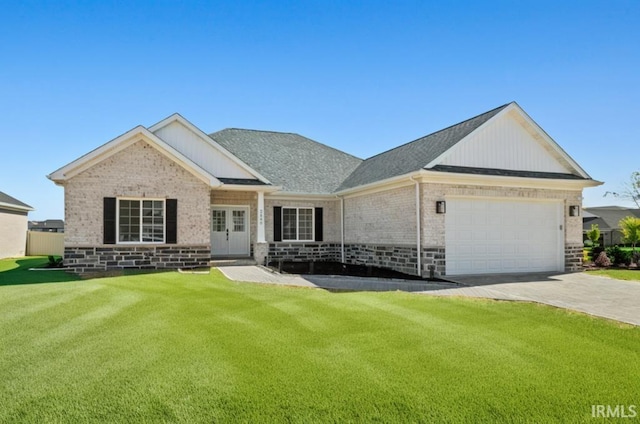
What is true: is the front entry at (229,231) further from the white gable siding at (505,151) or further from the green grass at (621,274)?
the green grass at (621,274)

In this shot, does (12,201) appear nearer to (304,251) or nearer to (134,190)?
(134,190)

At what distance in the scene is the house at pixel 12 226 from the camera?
22.8m

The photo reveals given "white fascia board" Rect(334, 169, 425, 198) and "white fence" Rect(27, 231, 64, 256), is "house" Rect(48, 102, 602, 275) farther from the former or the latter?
"white fence" Rect(27, 231, 64, 256)

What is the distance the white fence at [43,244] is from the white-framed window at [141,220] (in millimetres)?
14999

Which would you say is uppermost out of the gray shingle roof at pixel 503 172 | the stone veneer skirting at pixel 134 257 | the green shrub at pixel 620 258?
the gray shingle roof at pixel 503 172

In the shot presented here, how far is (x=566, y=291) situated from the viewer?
10547 millimetres

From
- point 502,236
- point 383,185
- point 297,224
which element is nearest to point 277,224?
point 297,224

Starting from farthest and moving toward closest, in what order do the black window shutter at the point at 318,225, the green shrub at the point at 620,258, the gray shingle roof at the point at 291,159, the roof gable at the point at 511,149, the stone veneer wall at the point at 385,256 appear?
the gray shingle roof at the point at 291,159 → the black window shutter at the point at 318,225 → the green shrub at the point at 620,258 → the roof gable at the point at 511,149 → the stone veneer wall at the point at 385,256

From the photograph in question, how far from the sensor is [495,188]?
1390 centimetres

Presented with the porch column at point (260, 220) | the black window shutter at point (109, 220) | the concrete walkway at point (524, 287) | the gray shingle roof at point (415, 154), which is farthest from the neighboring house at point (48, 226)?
the concrete walkway at point (524, 287)

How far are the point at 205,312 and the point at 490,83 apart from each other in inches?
551

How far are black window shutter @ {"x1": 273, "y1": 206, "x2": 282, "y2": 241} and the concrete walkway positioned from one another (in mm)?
3850

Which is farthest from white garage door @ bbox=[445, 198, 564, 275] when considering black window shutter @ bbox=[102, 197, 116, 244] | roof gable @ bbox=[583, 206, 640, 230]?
roof gable @ bbox=[583, 206, 640, 230]

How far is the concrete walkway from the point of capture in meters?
8.59
